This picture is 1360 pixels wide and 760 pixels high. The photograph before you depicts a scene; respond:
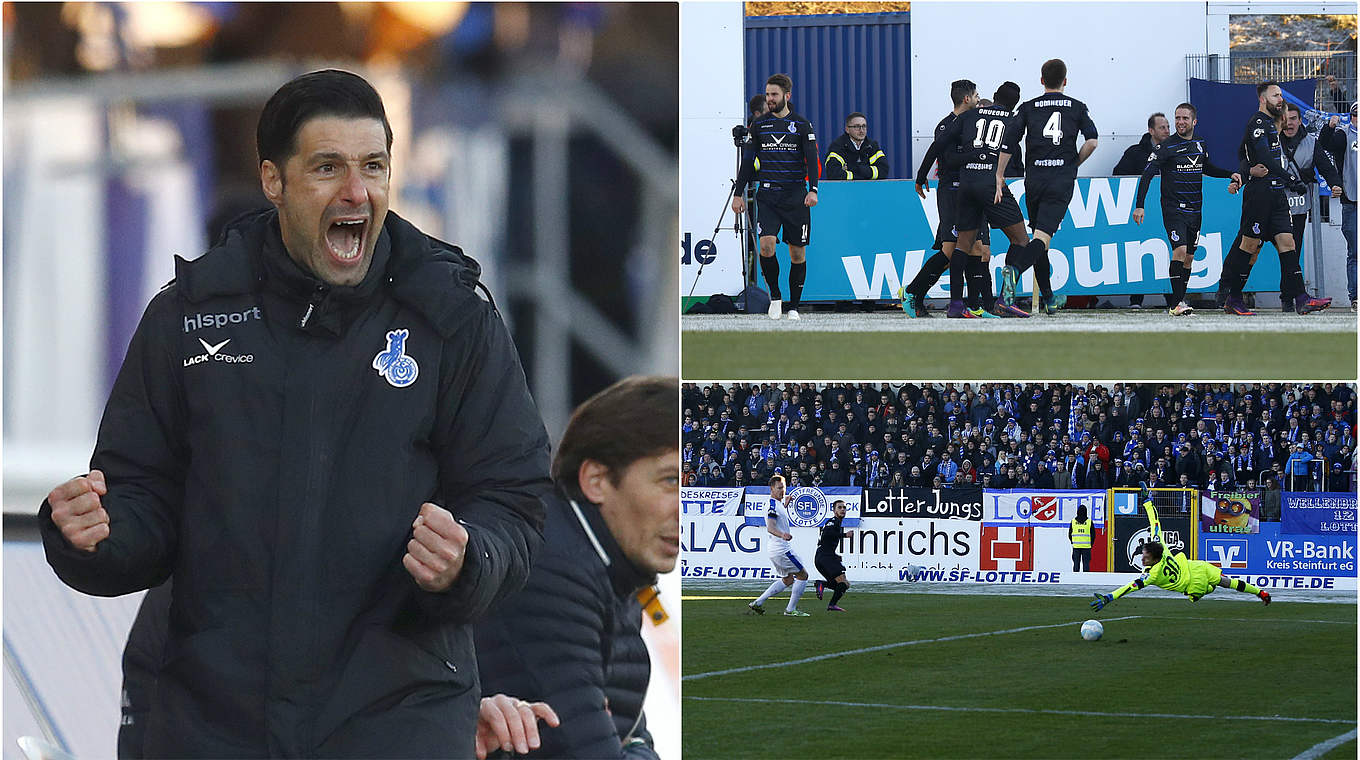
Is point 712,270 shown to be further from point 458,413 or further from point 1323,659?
point 458,413

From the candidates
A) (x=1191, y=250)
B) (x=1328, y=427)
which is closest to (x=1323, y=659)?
(x=1191, y=250)

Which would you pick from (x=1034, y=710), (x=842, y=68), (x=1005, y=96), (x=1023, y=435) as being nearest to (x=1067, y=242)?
(x=842, y=68)

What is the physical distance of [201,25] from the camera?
13.4 feet

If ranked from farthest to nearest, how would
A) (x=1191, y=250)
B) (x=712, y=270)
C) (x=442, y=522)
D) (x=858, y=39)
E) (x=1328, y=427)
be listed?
(x=1328, y=427)
(x=858, y=39)
(x=712, y=270)
(x=1191, y=250)
(x=442, y=522)

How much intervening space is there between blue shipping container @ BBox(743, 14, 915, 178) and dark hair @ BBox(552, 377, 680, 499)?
28.0 feet

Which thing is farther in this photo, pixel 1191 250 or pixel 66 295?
pixel 1191 250

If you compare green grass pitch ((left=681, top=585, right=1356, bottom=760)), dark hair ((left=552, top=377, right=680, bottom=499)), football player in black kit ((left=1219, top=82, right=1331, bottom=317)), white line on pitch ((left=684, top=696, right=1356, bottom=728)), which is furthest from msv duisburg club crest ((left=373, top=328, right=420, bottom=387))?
football player in black kit ((left=1219, top=82, right=1331, bottom=317))

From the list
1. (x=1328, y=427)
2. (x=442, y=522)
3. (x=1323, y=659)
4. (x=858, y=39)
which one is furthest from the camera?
(x=1328, y=427)

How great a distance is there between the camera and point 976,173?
8.00m

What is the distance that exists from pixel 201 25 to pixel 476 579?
1771mm

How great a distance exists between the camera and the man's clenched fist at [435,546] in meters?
3.29

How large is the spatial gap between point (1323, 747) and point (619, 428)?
10.5 ft

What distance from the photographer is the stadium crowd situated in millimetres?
13250

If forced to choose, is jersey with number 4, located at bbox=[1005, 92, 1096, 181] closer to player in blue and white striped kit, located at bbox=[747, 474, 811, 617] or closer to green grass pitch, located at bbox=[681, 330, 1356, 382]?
green grass pitch, located at bbox=[681, 330, 1356, 382]
